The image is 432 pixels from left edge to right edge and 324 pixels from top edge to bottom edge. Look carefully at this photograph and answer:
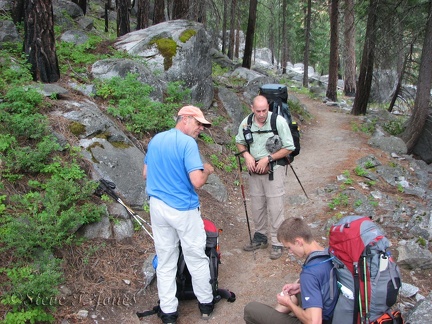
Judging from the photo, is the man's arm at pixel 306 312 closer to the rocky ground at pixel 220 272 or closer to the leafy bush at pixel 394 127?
the rocky ground at pixel 220 272

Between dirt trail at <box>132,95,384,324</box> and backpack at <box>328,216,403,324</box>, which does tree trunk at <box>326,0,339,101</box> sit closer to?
dirt trail at <box>132,95,384,324</box>

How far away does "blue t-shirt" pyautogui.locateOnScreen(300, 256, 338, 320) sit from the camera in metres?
2.93

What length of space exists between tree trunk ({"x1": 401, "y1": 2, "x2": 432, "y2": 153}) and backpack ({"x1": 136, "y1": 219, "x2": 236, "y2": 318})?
31.6ft

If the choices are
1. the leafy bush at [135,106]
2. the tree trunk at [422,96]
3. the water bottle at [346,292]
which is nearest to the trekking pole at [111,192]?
the leafy bush at [135,106]

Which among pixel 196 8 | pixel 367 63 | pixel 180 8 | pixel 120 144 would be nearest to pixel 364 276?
pixel 120 144

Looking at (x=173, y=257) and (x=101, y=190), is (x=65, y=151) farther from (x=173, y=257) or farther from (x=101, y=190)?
(x=173, y=257)

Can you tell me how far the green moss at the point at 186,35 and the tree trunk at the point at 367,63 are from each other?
635 centimetres

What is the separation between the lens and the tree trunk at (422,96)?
11117 millimetres

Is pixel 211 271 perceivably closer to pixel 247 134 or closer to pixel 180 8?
pixel 247 134

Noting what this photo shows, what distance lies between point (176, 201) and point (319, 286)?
5.01 ft

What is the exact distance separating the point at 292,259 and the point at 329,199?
251 cm

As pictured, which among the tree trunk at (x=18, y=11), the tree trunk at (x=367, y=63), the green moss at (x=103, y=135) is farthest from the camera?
the tree trunk at (x=367, y=63)

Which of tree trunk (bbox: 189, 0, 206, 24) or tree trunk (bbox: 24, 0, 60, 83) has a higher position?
tree trunk (bbox: 189, 0, 206, 24)

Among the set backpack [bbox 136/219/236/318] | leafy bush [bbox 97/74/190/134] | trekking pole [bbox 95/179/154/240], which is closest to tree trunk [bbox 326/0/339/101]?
leafy bush [bbox 97/74/190/134]
